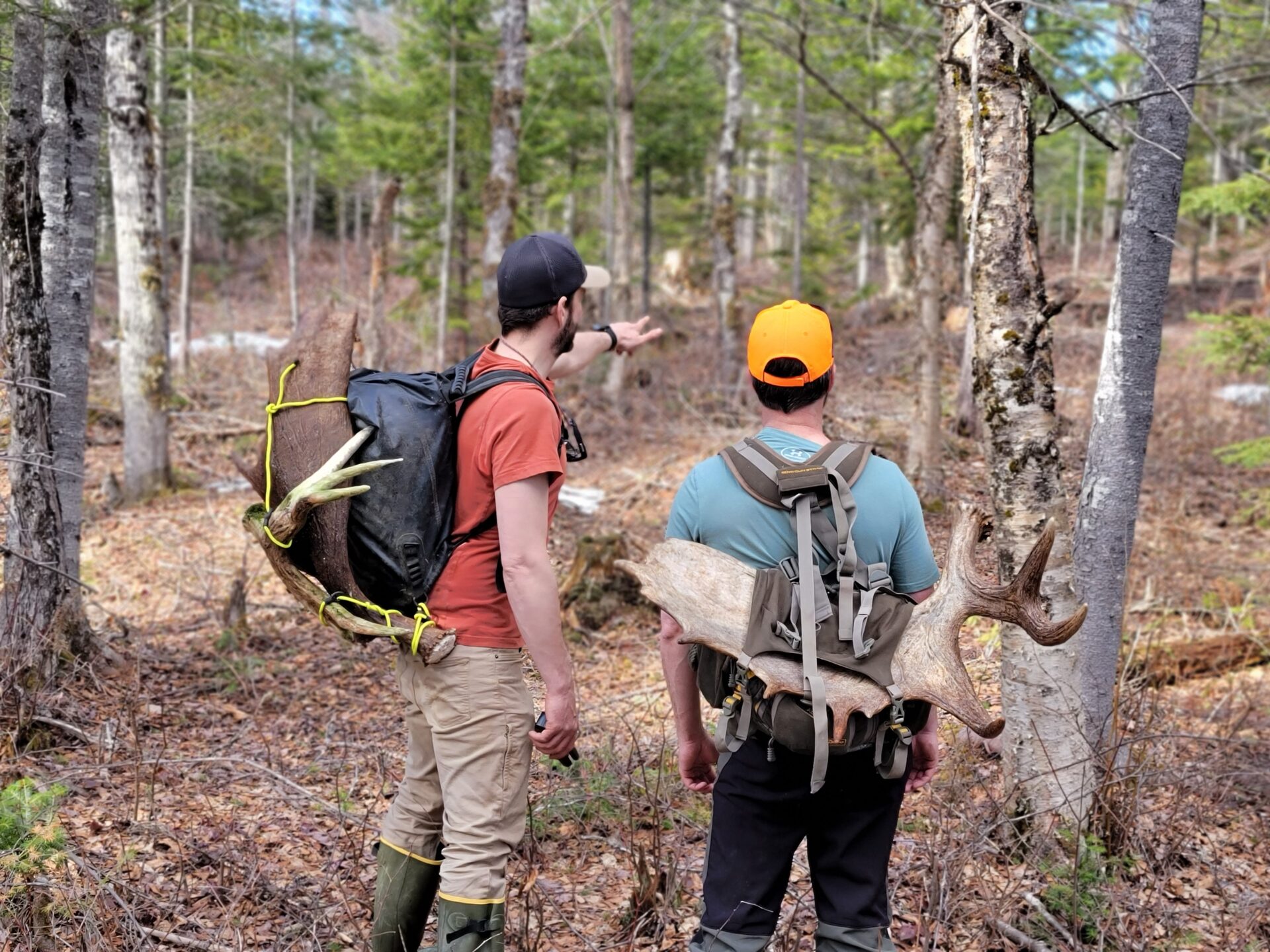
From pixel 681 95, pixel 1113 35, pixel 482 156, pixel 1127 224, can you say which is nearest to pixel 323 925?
pixel 1113 35

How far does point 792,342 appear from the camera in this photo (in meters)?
2.50

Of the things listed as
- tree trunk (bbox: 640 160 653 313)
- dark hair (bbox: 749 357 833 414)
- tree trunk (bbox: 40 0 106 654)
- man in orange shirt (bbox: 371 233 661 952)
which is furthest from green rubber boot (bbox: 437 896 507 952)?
tree trunk (bbox: 640 160 653 313)

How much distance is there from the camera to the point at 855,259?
2927 cm

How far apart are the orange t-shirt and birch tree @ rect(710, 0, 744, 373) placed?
13.8 m

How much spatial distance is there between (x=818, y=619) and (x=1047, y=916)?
66.7 inches

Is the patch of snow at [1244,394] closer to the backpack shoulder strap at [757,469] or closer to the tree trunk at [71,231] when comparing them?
the backpack shoulder strap at [757,469]

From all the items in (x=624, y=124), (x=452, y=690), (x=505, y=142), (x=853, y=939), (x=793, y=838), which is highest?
(x=624, y=124)

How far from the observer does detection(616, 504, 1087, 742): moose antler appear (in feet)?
7.57

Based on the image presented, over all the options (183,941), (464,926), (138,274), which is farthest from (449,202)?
(464,926)

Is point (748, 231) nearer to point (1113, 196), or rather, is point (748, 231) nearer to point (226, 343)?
point (1113, 196)

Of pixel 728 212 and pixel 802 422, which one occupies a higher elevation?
pixel 728 212

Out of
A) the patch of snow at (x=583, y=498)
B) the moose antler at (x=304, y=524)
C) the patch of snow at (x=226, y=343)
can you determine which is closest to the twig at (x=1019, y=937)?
the moose antler at (x=304, y=524)

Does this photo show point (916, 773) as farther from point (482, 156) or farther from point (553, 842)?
point (482, 156)

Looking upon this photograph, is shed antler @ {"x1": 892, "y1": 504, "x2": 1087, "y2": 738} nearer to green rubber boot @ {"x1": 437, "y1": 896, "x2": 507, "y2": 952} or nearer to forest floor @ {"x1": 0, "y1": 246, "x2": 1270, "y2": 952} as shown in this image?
forest floor @ {"x1": 0, "y1": 246, "x2": 1270, "y2": 952}
